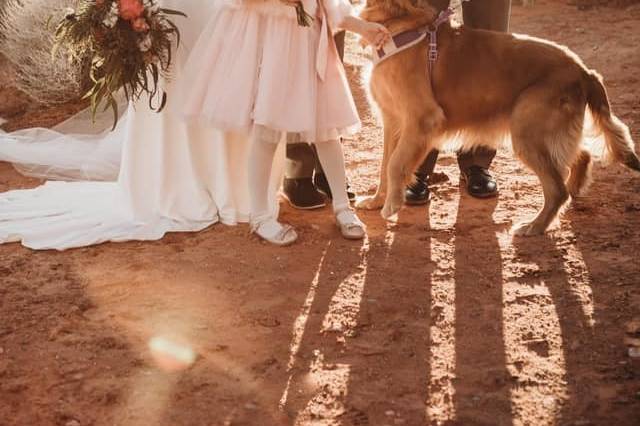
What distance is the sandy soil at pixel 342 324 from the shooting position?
8.98 ft

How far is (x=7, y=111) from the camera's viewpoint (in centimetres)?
739

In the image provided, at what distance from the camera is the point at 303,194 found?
15.6 feet

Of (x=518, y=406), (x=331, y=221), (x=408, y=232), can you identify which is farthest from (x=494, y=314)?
(x=331, y=221)

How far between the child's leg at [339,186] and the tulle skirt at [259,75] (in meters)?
0.22

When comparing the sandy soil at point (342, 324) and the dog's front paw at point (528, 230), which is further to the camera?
the dog's front paw at point (528, 230)

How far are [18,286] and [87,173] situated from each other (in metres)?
1.61

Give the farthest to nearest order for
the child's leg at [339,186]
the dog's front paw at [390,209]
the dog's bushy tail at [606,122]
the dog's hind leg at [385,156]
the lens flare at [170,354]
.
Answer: the dog's hind leg at [385,156]
the dog's front paw at [390,209]
the child's leg at [339,186]
the dog's bushy tail at [606,122]
the lens flare at [170,354]

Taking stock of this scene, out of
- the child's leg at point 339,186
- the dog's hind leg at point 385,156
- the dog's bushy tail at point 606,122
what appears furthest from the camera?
the dog's hind leg at point 385,156

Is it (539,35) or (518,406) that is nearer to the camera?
(518,406)

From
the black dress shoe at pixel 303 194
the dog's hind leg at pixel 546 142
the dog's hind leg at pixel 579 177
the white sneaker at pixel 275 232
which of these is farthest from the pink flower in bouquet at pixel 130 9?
the dog's hind leg at pixel 579 177

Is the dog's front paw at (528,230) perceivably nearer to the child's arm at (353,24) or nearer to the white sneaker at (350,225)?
the white sneaker at (350,225)

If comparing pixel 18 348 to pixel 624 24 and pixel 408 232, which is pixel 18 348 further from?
pixel 624 24

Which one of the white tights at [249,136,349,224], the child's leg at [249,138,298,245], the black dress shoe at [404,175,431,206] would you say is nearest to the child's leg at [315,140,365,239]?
the white tights at [249,136,349,224]

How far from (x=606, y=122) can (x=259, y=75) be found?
1834 millimetres
